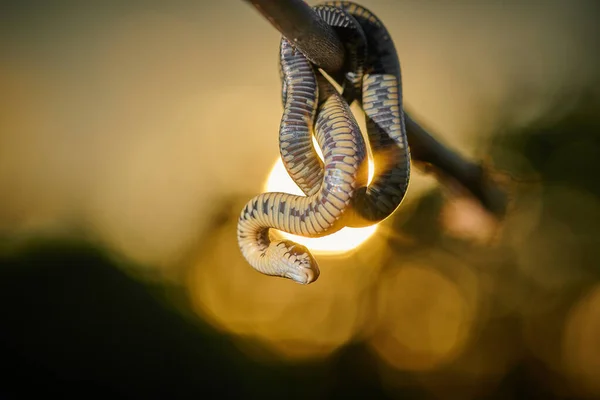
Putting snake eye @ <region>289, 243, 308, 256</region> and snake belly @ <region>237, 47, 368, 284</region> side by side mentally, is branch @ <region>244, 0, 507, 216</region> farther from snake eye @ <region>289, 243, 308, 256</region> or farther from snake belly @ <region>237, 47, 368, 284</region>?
snake eye @ <region>289, 243, 308, 256</region>

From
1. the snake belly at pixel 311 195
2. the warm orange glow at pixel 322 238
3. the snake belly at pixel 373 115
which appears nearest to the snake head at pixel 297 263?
the snake belly at pixel 311 195

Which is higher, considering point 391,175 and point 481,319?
point 391,175

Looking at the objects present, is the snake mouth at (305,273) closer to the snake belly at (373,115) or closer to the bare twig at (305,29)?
the snake belly at (373,115)

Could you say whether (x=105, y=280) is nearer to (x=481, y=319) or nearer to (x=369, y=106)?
(x=481, y=319)

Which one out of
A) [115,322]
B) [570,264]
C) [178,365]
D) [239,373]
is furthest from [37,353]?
[570,264]

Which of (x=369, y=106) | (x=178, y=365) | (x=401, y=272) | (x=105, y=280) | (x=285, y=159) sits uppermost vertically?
(x=369, y=106)

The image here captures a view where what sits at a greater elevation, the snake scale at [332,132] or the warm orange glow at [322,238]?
the snake scale at [332,132]

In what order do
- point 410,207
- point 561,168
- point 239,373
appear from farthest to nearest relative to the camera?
point 239,373
point 561,168
point 410,207
